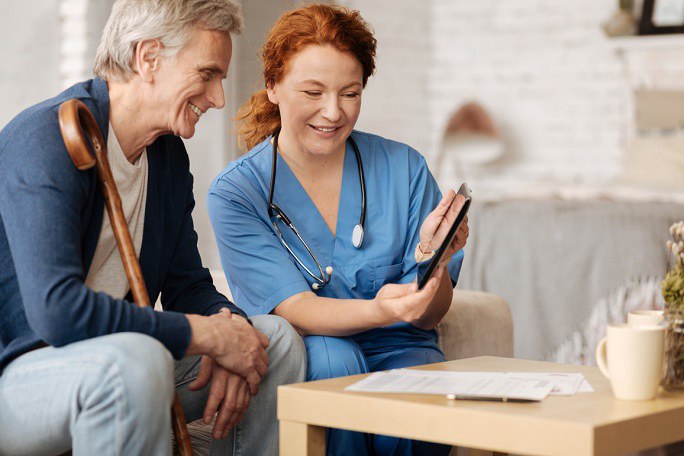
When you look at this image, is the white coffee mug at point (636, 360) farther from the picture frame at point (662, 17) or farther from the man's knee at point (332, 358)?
the picture frame at point (662, 17)

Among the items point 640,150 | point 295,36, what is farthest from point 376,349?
point 640,150

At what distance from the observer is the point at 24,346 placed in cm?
145

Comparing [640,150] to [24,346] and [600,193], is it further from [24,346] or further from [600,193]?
[24,346]

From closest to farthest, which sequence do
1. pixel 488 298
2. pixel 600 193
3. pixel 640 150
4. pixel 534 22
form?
pixel 488 298 < pixel 600 193 < pixel 640 150 < pixel 534 22

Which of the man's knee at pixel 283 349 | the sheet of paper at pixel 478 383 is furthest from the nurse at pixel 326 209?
the sheet of paper at pixel 478 383

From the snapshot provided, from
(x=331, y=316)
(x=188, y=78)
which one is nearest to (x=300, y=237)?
(x=331, y=316)

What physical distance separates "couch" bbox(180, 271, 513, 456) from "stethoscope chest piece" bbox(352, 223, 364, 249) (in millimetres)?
287

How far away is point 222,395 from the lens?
160 cm

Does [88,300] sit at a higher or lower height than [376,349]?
higher

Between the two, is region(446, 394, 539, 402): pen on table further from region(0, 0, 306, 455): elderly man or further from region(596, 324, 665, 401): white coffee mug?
region(0, 0, 306, 455): elderly man

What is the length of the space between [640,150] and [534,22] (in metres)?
1.31

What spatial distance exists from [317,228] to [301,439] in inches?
25.9

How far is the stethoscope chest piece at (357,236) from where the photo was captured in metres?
1.97

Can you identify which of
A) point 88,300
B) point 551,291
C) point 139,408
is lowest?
point 551,291
